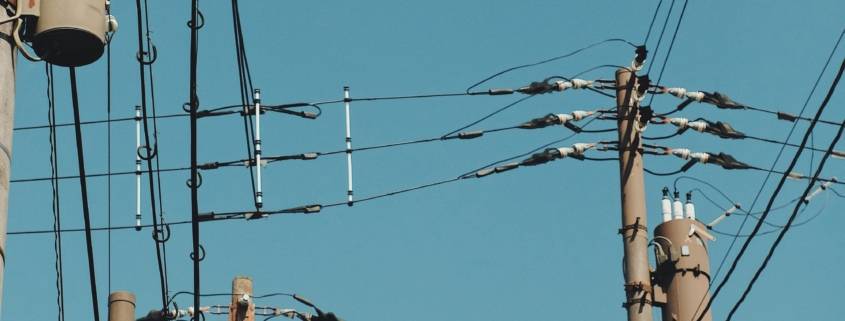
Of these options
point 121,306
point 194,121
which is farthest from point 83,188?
point 121,306

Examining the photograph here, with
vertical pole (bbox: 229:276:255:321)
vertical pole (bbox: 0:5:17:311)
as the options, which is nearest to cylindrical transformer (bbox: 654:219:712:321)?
vertical pole (bbox: 229:276:255:321)

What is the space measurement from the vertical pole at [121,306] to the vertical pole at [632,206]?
15.5 feet

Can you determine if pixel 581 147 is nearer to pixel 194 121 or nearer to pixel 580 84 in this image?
pixel 580 84

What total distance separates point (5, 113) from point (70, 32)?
70 centimetres

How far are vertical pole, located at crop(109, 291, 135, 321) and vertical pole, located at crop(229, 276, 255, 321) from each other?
9.19 ft

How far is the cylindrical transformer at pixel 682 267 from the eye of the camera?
15.9 meters

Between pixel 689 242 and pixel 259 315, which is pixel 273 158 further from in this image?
pixel 689 242

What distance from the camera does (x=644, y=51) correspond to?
17375 millimetres

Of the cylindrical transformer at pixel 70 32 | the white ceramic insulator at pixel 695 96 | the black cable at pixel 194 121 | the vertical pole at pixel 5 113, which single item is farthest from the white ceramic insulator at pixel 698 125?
the vertical pole at pixel 5 113

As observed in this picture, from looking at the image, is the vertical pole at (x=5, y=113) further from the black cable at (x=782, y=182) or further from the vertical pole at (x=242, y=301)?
the vertical pole at (x=242, y=301)

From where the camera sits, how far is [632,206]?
16.7 m

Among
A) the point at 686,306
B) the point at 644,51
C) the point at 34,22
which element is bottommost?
the point at 686,306

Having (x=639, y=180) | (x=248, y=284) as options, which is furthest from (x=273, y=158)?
(x=639, y=180)

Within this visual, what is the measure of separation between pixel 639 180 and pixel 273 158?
14.6ft
